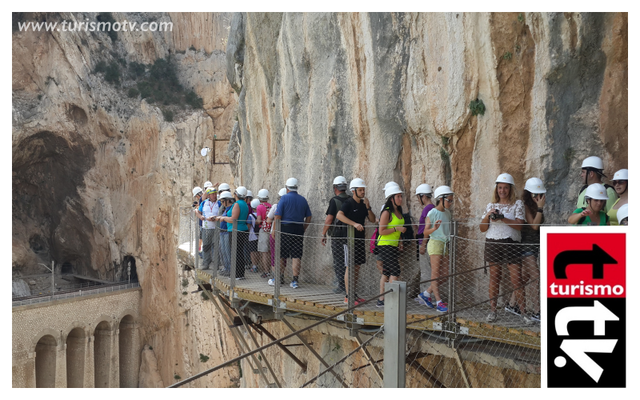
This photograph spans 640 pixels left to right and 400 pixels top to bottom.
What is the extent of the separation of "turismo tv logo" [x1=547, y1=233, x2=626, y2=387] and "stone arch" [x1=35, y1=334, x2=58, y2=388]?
25.9 meters

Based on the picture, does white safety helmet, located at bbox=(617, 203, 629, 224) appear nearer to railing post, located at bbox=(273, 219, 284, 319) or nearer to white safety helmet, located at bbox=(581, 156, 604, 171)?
white safety helmet, located at bbox=(581, 156, 604, 171)

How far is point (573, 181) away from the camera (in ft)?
21.0

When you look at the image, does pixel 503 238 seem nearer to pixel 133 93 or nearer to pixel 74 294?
pixel 74 294

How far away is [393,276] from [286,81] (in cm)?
601

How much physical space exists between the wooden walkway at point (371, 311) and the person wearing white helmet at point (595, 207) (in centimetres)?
116

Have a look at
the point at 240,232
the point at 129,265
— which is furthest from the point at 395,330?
the point at 129,265

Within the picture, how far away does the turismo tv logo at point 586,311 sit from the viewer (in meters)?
4.72

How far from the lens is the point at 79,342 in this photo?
89.4 ft

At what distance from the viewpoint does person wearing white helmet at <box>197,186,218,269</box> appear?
34.0ft

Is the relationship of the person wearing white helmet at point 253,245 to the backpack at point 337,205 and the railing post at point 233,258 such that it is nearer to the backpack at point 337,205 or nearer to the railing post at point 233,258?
the railing post at point 233,258

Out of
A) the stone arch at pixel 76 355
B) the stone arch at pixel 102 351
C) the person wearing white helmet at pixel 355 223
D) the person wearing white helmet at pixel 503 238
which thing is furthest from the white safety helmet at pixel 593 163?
the stone arch at pixel 102 351

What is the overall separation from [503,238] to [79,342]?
1038 inches

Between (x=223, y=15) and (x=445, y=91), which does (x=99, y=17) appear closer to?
(x=223, y=15)

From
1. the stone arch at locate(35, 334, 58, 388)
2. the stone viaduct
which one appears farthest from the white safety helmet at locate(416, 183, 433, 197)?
the stone arch at locate(35, 334, 58, 388)
